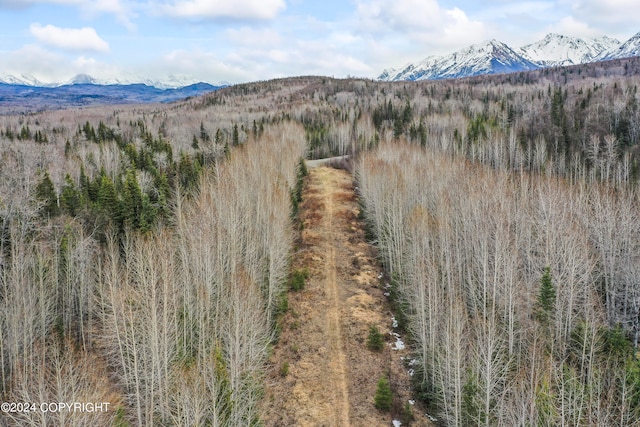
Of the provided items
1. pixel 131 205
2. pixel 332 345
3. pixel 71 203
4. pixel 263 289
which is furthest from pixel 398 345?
pixel 71 203

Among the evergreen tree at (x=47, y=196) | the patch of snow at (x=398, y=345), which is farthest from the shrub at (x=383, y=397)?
the evergreen tree at (x=47, y=196)

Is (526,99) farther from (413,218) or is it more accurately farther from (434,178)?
(413,218)

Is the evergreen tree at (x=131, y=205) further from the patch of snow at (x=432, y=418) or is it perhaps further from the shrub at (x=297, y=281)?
the patch of snow at (x=432, y=418)

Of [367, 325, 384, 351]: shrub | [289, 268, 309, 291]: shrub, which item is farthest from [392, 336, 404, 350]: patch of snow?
[289, 268, 309, 291]: shrub

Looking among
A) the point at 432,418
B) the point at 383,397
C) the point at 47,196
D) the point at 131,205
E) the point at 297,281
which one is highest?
the point at 47,196

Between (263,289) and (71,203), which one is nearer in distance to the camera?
(263,289)

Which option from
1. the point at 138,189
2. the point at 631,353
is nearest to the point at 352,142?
the point at 138,189

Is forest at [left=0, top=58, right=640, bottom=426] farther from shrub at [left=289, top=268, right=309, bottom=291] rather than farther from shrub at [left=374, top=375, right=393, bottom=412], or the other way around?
shrub at [left=374, top=375, right=393, bottom=412]

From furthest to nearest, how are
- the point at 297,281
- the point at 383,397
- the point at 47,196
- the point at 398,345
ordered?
the point at 47,196 < the point at 297,281 < the point at 398,345 < the point at 383,397

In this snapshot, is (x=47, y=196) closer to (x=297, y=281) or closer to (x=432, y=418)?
(x=297, y=281)
